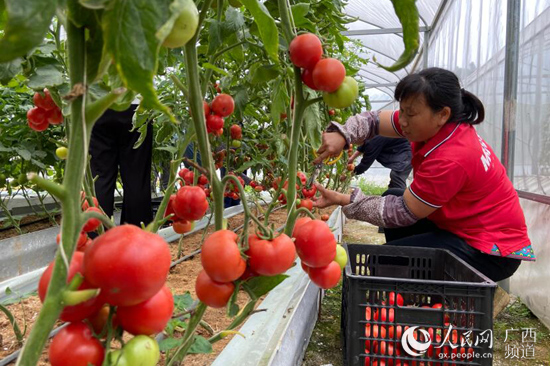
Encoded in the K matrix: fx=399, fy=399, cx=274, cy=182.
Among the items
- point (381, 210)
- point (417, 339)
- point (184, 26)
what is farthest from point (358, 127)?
point (184, 26)

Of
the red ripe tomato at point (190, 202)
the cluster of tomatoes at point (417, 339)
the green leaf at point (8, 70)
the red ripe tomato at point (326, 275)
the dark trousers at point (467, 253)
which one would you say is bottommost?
the cluster of tomatoes at point (417, 339)

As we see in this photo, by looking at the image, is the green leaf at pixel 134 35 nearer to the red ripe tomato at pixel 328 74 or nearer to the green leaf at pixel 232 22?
the red ripe tomato at pixel 328 74

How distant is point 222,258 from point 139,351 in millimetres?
135

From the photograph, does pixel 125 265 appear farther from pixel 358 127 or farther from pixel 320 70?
pixel 358 127

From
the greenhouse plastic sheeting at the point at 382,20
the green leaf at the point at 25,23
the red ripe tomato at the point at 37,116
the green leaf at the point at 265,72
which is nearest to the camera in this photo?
the green leaf at the point at 25,23

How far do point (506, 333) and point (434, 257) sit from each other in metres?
0.52

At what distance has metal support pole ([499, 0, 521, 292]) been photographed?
→ 7.10ft

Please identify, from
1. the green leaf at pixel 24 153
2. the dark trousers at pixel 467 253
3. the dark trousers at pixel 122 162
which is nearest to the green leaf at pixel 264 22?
the dark trousers at pixel 467 253

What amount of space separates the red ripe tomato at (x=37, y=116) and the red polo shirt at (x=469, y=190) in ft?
3.69

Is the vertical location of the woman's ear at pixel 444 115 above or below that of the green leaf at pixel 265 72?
below

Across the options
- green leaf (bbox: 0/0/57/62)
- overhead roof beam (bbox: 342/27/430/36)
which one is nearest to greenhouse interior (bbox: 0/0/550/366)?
green leaf (bbox: 0/0/57/62)

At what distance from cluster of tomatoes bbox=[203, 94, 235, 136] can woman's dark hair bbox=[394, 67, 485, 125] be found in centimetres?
78

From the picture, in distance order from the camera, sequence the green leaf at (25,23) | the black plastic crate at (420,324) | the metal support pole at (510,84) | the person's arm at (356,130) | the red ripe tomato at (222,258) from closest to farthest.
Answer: the green leaf at (25,23) → the red ripe tomato at (222,258) → the black plastic crate at (420,324) → the person's arm at (356,130) → the metal support pole at (510,84)

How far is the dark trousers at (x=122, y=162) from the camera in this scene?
74.0 inches
